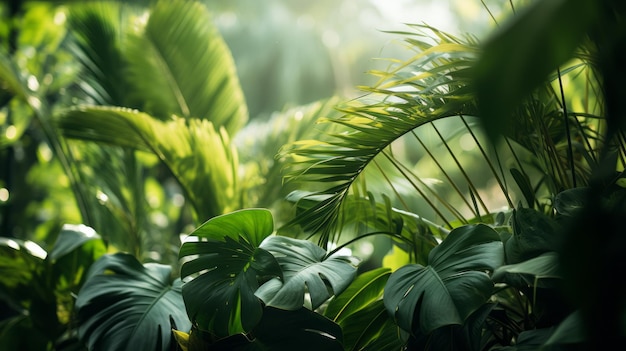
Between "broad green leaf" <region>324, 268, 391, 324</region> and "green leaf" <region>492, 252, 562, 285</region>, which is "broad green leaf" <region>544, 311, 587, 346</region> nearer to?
"green leaf" <region>492, 252, 562, 285</region>

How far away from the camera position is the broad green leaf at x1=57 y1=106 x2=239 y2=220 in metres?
2.10

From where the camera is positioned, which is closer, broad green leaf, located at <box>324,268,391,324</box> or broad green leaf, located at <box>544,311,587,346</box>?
broad green leaf, located at <box>544,311,587,346</box>

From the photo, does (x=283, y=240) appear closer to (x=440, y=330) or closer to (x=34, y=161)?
(x=440, y=330)

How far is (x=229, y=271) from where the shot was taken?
51.7 inches

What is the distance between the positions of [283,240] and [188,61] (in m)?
1.58

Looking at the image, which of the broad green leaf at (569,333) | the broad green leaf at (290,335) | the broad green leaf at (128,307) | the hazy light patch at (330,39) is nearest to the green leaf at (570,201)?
the broad green leaf at (569,333)

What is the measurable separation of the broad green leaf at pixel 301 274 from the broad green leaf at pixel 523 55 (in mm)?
728

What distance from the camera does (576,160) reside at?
166cm

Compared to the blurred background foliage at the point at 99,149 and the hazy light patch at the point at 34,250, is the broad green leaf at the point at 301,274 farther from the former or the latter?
the hazy light patch at the point at 34,250

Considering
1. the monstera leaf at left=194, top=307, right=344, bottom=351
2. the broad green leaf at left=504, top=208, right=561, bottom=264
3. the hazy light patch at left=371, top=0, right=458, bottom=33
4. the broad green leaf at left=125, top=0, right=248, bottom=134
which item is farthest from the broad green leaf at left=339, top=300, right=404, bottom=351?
the broad green leaf at left=125, top=0, right=248, bottom=134

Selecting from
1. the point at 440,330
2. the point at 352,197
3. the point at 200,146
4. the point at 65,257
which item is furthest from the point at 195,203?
the point at 440,330

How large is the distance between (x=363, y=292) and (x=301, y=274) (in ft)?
0.97

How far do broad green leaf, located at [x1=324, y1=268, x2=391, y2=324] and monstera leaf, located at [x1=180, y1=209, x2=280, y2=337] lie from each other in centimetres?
27

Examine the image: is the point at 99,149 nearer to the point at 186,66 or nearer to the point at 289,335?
the point at 186,66
